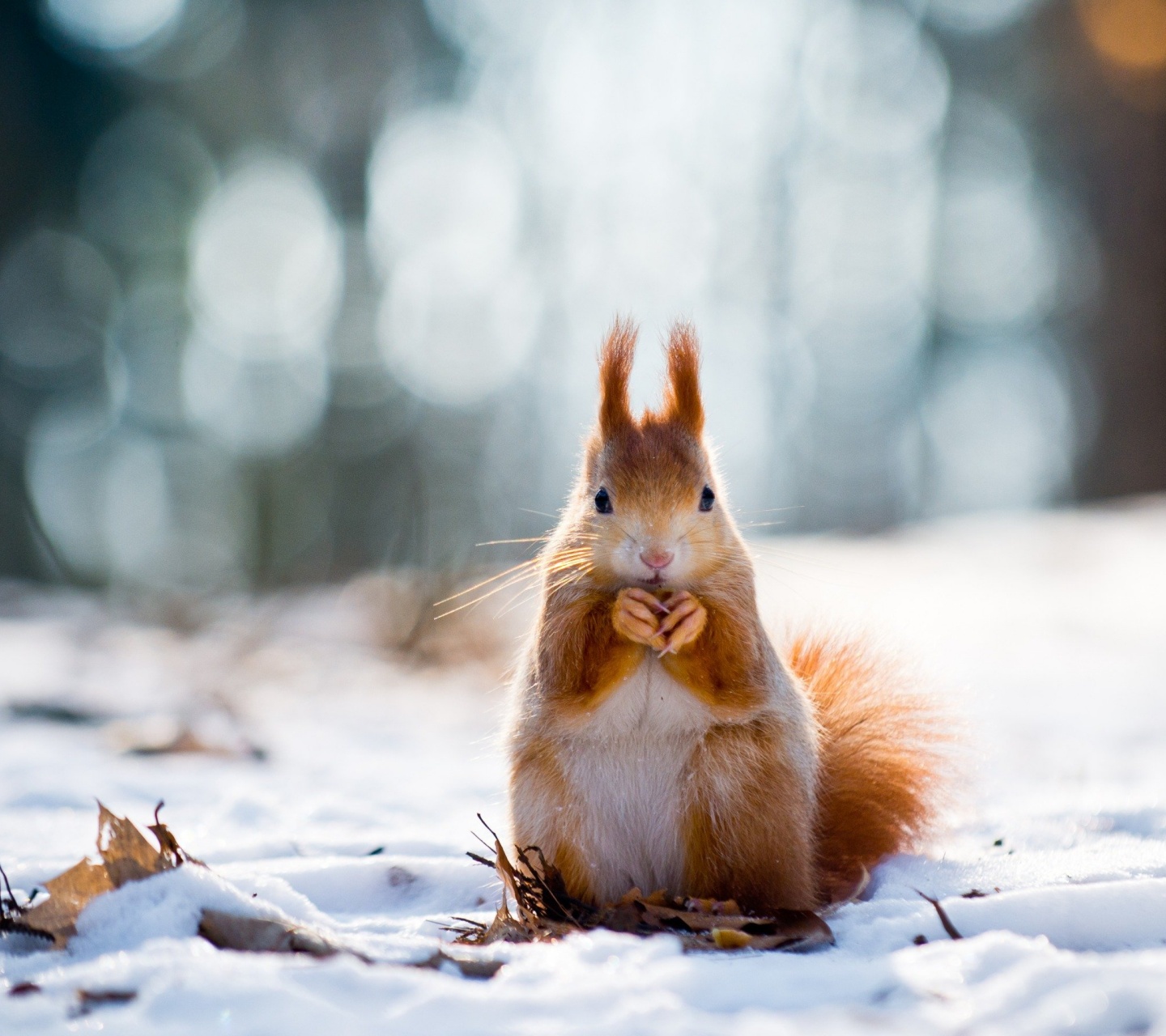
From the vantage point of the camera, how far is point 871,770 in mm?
1718

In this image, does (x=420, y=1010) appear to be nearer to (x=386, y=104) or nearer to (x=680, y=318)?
(x=680, y=318)

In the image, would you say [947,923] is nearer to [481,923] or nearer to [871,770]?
[871,770]

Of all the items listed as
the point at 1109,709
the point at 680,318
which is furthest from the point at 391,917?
the point at 1109,709

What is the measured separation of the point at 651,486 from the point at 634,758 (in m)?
0.41

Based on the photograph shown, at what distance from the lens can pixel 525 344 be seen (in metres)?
10.3

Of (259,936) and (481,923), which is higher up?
(259,936)

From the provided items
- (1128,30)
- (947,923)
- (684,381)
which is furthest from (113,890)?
(1128,30)

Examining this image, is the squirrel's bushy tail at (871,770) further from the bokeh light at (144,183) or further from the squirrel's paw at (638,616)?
the bokeh light at (144,183)

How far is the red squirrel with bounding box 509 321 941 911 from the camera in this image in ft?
4.60

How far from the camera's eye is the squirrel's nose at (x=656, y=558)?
146 cm

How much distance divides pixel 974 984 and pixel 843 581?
150 inches

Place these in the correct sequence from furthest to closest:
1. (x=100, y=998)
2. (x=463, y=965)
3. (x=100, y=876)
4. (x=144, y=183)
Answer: (x=144, y=183) → (x=100, y=876) → (x=463, y=965) → (x=100, y=998)

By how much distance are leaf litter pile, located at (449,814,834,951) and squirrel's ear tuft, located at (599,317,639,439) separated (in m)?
0.73

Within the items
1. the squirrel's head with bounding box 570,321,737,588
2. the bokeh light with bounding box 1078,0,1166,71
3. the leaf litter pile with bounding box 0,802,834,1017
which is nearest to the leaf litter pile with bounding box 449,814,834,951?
the leaf litter pile with bounding box 0,802,834,1017
